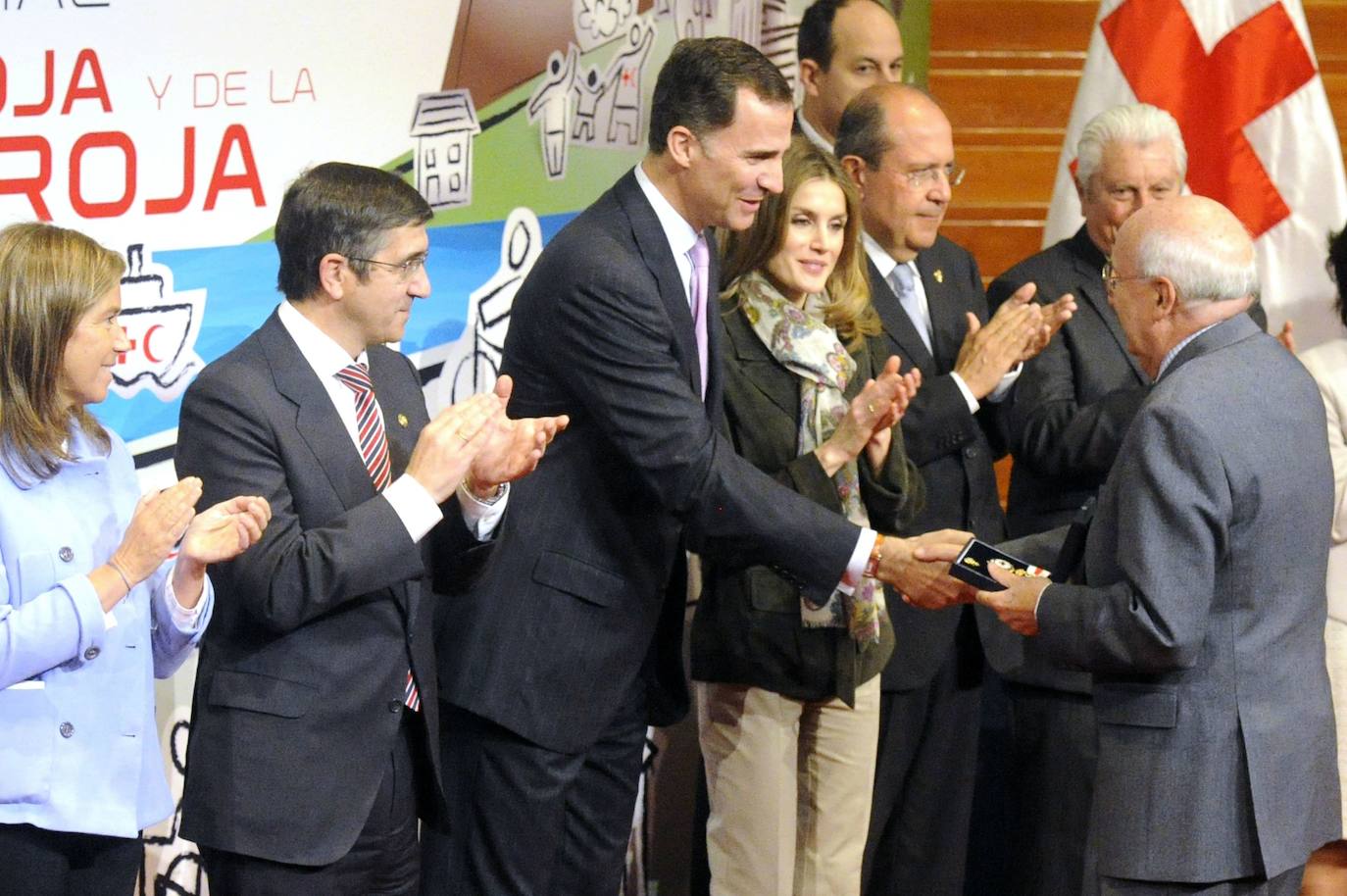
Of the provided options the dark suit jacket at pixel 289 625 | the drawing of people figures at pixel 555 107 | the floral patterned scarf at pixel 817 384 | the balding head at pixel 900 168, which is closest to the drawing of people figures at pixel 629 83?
the drawing of people figures at pixel 555 107

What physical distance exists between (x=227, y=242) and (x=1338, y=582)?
237 centimetres

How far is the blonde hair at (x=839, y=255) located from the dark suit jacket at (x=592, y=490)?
1.32 feet

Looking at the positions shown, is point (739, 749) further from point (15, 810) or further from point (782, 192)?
point (15, 810)

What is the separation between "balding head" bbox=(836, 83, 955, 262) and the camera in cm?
360

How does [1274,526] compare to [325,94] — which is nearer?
[1274,526]

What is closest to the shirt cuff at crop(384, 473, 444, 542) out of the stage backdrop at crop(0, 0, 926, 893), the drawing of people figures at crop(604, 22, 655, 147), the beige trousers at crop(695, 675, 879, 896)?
the stage backdrop at crop(0, 0, 926, 893)

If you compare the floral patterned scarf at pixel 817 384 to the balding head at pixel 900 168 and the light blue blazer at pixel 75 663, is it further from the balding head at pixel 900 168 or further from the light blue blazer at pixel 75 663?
the light blue blazer at pixel 75 663

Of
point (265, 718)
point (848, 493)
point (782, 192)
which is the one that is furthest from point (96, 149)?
point (848, 493)

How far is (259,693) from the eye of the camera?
234 cm

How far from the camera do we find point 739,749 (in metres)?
3.22

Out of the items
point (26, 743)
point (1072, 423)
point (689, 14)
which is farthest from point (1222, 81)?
point (26, 743)

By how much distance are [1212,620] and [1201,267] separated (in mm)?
558

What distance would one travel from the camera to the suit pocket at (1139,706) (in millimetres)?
2615

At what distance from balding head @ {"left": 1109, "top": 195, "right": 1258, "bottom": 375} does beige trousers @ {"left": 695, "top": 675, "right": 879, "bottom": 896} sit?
0.94 metres
